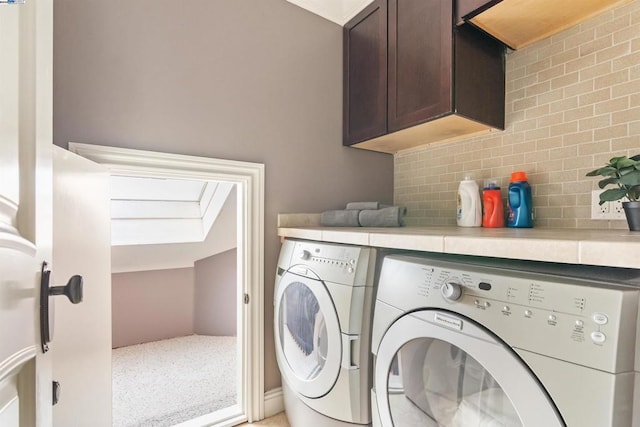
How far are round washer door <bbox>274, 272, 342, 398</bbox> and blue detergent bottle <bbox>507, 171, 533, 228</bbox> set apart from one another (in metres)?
1.05

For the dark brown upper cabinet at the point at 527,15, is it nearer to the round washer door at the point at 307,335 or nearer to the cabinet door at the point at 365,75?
the cabinet door at the point at 365,75

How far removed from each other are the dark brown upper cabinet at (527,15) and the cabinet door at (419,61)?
0.12 meters

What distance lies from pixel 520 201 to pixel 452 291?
102 centimetres

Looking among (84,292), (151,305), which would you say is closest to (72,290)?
(84,292)

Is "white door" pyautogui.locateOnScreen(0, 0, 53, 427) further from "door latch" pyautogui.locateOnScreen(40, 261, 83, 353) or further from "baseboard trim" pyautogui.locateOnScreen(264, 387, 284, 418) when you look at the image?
"baseboard trim" pyautogui.locateOnScreen(264, 387, 284, 418)

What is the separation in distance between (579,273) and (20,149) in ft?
3.84

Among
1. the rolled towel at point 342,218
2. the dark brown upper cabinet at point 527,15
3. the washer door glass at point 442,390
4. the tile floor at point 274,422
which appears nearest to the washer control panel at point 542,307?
the washer door glass at point 442,390

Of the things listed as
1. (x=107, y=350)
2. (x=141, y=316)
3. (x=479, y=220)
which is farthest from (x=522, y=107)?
(x=141, y=316)

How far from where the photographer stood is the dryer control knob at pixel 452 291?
0.85m

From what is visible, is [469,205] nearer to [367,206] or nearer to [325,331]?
[367,206]

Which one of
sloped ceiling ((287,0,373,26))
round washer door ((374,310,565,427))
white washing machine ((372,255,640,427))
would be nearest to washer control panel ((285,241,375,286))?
white washing machine ((372,255,640,427))

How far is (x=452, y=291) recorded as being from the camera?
2.81 feet

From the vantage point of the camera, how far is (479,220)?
1.75 meters

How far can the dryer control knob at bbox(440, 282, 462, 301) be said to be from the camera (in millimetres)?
852
